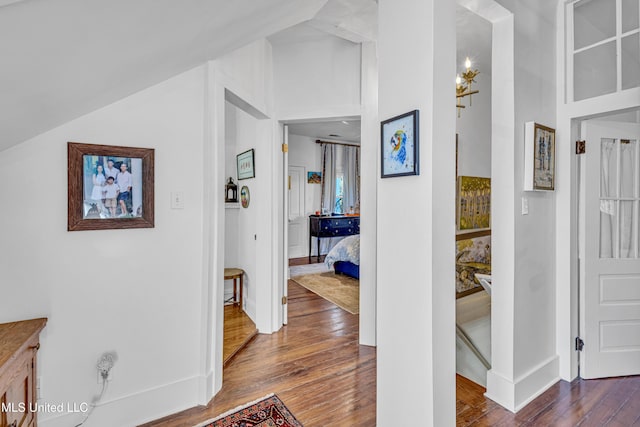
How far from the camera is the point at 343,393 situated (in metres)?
2.05

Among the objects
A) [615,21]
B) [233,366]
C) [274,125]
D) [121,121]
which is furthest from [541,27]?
[233,366]

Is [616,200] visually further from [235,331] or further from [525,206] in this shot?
[235,331]

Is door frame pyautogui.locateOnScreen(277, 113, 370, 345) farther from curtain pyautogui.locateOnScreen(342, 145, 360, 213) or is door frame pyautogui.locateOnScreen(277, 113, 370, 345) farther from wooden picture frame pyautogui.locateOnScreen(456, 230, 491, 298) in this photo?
curtain pyautogui.locateOnScreen(342, 145, 360, 213)

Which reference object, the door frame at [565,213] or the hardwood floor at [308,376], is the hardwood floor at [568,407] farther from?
→ the hardwood floor at [308,376]

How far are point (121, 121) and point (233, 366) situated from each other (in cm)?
191

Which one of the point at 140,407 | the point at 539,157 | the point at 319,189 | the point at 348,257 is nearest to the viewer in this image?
the point at 140,407

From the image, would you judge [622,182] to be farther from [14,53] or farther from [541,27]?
[14,53]

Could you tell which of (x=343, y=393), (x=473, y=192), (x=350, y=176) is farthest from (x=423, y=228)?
(x=350, y=176)

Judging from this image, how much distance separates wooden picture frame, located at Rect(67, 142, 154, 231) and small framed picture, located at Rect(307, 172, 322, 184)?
4.95 metres

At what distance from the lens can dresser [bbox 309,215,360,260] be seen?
6.29 meters

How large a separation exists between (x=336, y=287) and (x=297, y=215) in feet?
8.01

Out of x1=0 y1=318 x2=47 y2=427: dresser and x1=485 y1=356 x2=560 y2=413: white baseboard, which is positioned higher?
x1=0 y1=318 x2=47 y2=427: dresser

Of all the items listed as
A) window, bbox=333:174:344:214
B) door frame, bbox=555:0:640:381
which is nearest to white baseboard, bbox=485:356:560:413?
door frame, bbox=555:0:640:381

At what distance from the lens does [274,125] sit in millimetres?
2961
